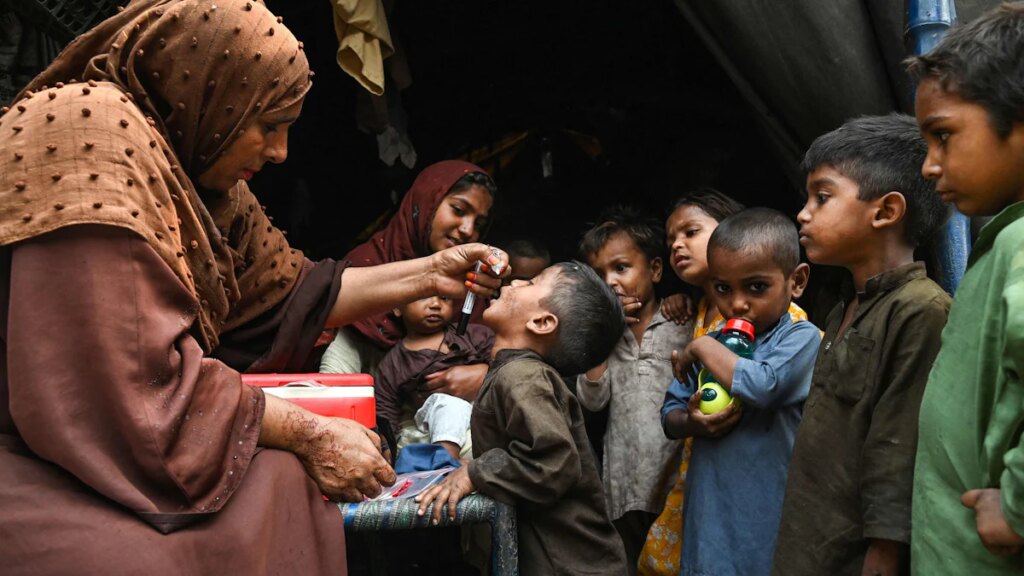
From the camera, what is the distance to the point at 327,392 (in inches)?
91.0

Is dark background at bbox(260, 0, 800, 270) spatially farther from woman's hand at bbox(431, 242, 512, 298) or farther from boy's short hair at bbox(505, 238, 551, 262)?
woman's hand at bbox(431, 242, 512, 298)

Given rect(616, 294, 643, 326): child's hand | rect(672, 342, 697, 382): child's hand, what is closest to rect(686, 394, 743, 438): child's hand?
rect(672, 342, 697, 382): child's hand

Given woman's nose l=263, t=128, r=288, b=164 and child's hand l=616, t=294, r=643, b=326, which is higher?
woman's nose l=263, t=128, r=288, b=164

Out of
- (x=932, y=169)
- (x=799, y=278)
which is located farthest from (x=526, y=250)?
(x=932, y=169)

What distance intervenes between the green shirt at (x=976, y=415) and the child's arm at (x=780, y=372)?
0.79 meters

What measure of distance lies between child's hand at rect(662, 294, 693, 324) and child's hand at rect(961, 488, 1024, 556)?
69.9 inches

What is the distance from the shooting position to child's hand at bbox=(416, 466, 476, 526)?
219 cm

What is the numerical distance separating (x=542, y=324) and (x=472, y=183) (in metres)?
1.14

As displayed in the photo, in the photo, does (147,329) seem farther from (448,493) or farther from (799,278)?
(799,278)

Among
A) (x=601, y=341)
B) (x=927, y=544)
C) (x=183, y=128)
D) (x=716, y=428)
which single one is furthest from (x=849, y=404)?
(x=183, y=128)

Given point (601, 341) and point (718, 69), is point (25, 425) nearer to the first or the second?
point (601, 341)

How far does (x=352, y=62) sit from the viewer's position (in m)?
3.50

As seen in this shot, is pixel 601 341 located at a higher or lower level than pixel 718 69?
lower

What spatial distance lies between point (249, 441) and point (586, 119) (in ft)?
10.8
